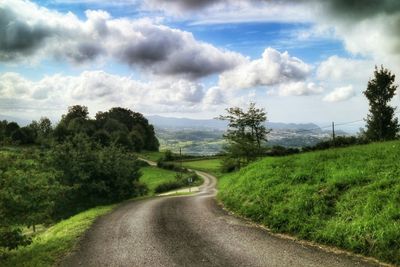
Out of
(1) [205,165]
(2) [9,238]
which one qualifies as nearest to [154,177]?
(1) [205,165]

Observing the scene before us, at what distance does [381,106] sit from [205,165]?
79.6m

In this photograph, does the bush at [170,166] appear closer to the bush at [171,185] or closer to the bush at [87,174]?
the bush at [171,185]

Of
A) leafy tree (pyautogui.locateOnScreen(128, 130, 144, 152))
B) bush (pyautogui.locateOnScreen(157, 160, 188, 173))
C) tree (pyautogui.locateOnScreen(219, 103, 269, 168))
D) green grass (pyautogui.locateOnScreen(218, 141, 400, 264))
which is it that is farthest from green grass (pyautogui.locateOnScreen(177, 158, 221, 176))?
green grass (pyautogui.locateOnScreen(218, 141, 400, 264))

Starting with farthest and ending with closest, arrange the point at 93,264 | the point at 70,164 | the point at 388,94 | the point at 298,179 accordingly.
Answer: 1. the point at 388,94
2. the point at 70,164
3. the point at 298,179
4. the point at 93,264

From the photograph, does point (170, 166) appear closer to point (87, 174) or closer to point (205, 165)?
point (205, 165)

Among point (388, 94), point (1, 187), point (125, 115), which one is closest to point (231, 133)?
point (388, 94)

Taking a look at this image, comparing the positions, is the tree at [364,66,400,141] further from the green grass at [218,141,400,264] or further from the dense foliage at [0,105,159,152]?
the dense foliage at [0,105,159,152]

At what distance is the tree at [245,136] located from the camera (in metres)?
51.6

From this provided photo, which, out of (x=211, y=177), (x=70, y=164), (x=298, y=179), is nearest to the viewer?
(x=298, y=179)

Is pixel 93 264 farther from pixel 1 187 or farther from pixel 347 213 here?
pixel 347 213

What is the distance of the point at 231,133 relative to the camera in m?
56.4

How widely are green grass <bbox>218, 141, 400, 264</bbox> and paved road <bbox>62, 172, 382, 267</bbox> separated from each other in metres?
0.75

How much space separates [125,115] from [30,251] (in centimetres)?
15737

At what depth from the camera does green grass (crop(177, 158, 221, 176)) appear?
112m
